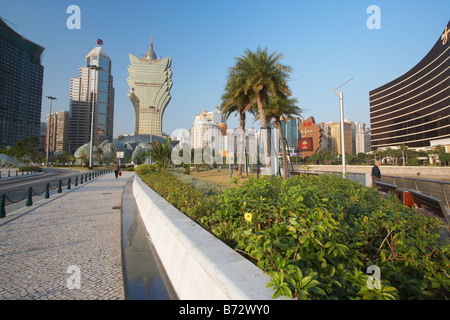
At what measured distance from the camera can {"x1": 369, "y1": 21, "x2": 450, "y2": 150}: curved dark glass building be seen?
70938 mm

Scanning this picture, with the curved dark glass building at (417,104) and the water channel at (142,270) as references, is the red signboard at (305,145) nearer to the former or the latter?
the curved dark glass building at (417,104)

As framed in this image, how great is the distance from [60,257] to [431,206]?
8856mm

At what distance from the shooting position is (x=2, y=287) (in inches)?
127

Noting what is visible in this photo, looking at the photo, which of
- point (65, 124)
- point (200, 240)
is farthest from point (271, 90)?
point (65, 124)

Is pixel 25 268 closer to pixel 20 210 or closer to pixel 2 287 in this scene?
pixel 2 287

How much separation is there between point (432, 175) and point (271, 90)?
40.7 metres

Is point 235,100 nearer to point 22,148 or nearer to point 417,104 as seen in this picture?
point 22,148

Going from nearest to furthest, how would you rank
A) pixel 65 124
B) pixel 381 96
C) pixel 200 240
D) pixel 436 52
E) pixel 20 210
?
pixel 200 240 → pixel 20 210 → pixel 436 52 → pixel 381 96 → pixel 65 124

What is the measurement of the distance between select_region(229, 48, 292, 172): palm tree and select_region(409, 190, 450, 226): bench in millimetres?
12870

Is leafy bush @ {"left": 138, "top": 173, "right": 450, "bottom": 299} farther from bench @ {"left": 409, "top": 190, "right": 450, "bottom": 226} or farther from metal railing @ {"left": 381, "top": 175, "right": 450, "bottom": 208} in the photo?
metal railing @ {"left": 381, "top": 175, "right": 450, "bottom": 208}

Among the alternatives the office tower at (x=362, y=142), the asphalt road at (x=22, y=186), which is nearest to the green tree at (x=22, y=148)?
the asphalt road at (x=22, y=186)

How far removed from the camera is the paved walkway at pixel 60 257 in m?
3.16

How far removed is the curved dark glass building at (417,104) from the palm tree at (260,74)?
76672mm

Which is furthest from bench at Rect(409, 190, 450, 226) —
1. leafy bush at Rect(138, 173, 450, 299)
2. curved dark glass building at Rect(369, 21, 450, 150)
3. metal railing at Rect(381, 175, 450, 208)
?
curved dark glass building at Rect(369, 21, 450, 150)
